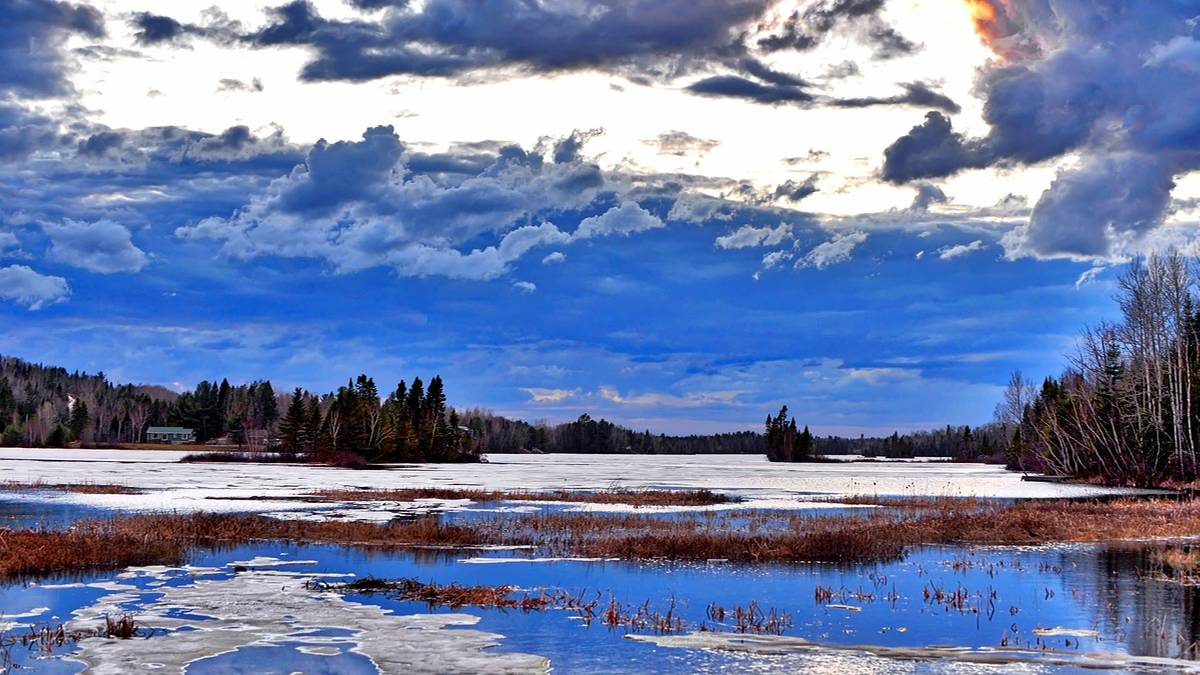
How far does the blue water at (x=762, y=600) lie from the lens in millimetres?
15812

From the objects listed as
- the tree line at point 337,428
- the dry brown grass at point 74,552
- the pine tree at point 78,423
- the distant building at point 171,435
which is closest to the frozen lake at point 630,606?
the dry brown grass at point 74,552

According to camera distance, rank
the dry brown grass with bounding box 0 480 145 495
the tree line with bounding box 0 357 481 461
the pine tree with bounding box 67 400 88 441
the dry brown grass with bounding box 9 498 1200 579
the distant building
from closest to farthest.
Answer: the dry brown grass with bounding box 9 498 1200 579 < the dry brown grass with bounding box 0 480 145 495 < the tree line with bounding box 0 357 481 461 < the pine tree with bounding box 67 400 88 441 < the distant building

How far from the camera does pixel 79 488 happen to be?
180ft

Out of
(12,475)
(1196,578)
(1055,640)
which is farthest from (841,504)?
(12,475)

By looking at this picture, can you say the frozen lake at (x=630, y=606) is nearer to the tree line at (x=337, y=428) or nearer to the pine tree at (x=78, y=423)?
the tree line at (x=337, y=428)

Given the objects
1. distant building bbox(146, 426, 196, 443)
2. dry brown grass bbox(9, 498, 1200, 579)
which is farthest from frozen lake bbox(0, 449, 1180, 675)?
distant building bbox(146, 426, 196, 443)

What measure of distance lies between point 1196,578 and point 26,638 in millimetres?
24954

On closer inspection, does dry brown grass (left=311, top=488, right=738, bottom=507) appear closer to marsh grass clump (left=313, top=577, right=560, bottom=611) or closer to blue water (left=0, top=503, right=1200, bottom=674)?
blue water (left=0, top=503, right=1200, bottom=674)

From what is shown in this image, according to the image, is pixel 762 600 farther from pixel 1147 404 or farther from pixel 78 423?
pixel 78 423

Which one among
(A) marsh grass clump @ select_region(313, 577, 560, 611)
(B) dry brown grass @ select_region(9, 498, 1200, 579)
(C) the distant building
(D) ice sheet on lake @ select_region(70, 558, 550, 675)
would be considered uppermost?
(C) the distant building

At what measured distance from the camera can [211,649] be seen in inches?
626

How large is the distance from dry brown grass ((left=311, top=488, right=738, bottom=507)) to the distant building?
150m

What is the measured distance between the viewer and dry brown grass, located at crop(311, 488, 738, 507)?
51.0m

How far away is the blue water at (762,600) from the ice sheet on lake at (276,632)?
344 mm
